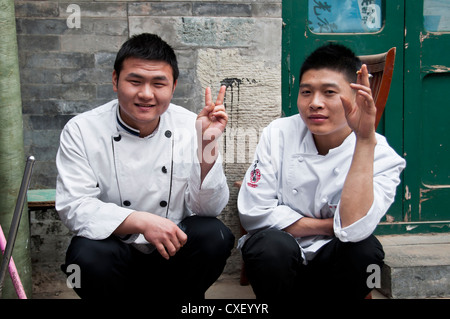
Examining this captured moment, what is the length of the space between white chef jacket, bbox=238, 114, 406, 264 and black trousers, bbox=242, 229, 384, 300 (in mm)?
92

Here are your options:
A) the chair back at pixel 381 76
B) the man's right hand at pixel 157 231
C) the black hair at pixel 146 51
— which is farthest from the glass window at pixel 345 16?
the man's right hand at pixel 157 231

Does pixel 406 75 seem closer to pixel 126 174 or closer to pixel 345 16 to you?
pixel 345 16

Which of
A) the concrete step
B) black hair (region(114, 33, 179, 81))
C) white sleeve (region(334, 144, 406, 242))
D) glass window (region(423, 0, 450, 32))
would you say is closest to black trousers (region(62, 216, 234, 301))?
white sleeve (region(334, 144, 406, 242))

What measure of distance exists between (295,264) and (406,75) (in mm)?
2016

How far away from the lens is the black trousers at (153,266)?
83.8 inches

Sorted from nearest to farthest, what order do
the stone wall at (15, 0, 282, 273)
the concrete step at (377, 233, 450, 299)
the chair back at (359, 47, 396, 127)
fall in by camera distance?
the chair back at (359, 47, 396, 127), the concrete step at (377, 233, 450, 299), the stone wall at (15, 0, 282, 273)

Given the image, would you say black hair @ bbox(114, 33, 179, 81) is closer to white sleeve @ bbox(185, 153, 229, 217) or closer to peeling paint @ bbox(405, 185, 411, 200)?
white sleeve @ bbox(185, 153, 229, 217)

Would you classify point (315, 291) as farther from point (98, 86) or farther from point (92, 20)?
point (92, 20)

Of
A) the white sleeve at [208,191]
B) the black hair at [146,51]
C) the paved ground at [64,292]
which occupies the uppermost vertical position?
the black hair at [146,51]

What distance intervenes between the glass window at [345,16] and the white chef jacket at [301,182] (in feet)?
4.43

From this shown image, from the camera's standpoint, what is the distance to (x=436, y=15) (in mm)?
3564

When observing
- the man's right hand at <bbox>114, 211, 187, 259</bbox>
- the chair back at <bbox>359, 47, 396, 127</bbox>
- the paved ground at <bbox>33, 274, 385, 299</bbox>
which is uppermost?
the chair back at <bbox>359, 47, 396, 127</bbox>

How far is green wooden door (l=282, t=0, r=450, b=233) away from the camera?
11.5ft

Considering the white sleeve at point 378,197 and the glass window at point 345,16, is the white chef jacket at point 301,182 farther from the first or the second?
the glass window at point 345,16
